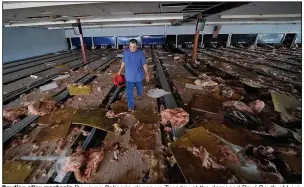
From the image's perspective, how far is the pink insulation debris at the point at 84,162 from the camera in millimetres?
1745

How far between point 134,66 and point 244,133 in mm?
1705

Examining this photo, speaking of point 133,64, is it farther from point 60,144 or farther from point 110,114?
point 60,144

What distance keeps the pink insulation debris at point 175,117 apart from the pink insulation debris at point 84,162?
978 mm

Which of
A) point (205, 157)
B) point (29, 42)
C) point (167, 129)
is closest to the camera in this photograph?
point (205, 157)

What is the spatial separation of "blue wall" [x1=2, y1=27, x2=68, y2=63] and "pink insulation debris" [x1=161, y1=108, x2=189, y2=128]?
312 inches

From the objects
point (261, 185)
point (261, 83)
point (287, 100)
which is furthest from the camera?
point (261, 83)

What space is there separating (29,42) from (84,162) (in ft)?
32.7

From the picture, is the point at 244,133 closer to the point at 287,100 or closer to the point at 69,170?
the point at 287,100

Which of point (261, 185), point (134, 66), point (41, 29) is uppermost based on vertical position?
point (41, 29)

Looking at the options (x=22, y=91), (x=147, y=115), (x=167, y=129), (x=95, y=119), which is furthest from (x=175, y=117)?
(x=22, y=91)

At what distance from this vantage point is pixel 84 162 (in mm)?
1884

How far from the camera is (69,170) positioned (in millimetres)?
1802

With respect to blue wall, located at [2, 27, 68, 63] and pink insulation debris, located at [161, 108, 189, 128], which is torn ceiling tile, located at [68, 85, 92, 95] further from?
blue wall, located at [2, 27, 68, 63]

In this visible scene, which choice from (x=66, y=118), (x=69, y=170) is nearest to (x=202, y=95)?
(x=66, y=118)
